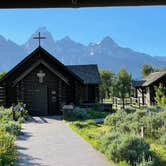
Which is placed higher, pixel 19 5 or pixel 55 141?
pixel 19 5

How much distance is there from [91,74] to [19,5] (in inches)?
1216

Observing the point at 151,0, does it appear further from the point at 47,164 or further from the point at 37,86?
the point at 37,86

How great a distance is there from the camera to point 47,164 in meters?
9.64

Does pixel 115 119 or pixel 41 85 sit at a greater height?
pixel 41 85

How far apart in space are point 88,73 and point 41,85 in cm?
651

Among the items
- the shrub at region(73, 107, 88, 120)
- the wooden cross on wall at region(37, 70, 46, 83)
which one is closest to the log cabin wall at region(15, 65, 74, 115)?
the wooden cross on wall at region(37, 70, 46, 83)

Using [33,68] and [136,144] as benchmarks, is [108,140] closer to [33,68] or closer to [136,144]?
[136,144]

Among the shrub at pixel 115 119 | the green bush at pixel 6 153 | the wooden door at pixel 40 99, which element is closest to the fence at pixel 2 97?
the wooden door at pixel 40 99

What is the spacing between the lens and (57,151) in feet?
38.3

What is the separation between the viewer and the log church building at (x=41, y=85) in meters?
29.7

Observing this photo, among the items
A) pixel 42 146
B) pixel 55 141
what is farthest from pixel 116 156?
pixel 55 141

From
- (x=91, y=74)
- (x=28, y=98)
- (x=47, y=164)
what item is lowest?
(x=47, y=164)

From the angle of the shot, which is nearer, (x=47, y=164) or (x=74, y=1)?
(x=74, y=1)

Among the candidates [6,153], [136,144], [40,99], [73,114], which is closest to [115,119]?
[73,114]
